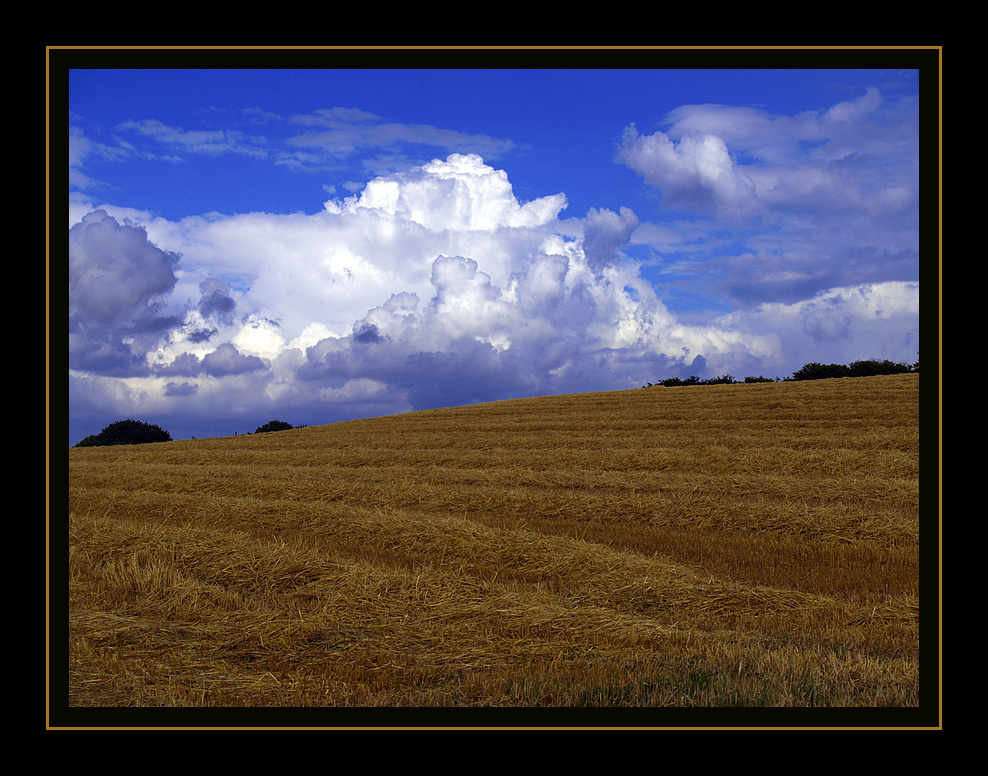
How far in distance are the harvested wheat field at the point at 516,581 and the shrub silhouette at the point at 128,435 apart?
26.8 metres

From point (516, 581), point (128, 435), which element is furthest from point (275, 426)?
point (516, 581)

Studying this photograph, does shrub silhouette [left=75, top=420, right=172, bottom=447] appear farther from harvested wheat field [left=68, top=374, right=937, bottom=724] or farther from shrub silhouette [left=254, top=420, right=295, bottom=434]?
harvested wheat field [left=68, top=374, right=937, bottom=724]

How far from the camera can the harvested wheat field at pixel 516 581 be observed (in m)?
4.61

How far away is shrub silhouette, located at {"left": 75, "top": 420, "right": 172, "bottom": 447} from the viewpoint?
1622 inches

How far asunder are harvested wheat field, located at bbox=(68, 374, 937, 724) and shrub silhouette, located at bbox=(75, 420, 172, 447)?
26817mm

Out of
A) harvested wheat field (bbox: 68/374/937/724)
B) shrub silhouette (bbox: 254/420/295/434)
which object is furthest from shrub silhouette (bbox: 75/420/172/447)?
harvested wheat field (bbox: 68/374/937/724)

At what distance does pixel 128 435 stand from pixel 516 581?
41.6m

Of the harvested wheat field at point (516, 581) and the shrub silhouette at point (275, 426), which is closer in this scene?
the harvested wheat field at point (516, 581)

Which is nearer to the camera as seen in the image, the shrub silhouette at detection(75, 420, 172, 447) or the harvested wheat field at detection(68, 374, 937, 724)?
the harvested wheat field at detection(68, 374, 937, 724)

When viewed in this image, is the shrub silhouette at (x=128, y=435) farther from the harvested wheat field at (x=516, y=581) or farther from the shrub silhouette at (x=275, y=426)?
the harvested wheat field at (x=516, y=581)

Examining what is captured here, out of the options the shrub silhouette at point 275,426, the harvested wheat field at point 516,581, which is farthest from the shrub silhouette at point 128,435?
the harvested wheat field at point 516,581
